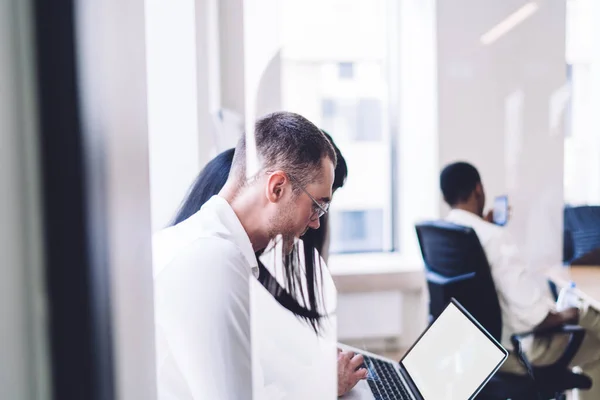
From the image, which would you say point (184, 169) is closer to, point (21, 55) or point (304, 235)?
point (304, 235)

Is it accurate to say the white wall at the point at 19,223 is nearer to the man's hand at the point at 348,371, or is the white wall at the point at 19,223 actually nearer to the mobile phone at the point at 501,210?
the man's hand at the point at 348,371

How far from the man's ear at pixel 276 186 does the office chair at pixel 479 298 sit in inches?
21.5

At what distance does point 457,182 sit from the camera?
128 centimetres

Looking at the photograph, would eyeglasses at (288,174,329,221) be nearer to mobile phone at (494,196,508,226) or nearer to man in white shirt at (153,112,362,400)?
man in white shirt at (153,112,362,400)

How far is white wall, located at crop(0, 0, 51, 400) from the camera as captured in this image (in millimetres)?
364

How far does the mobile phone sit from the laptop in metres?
0.45

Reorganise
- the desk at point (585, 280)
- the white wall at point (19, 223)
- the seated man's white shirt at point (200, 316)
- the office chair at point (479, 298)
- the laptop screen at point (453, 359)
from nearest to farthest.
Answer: the white wall at point (19, 223), the seated man's white shirt at point (200, 316), the laptop screen at point (453, 359), the office chair at point (479, 298), the desk at point (585, 280)

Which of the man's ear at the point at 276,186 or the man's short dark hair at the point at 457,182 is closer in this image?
the man's ear at the point at 276,186

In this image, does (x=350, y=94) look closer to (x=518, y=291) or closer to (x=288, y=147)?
(x=288, y=147)

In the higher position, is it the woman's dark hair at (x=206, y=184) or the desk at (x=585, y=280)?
the woman's dark hair at (x=206, y=184)

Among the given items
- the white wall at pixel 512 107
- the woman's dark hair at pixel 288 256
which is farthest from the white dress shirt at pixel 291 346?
the white wall at pixel 512 107

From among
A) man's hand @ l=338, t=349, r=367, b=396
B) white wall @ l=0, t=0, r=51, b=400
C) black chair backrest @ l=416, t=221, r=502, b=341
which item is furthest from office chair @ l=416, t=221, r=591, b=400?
white wall @ l=0, t=0, r=51, b=400

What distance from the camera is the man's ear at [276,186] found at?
2.07 ft

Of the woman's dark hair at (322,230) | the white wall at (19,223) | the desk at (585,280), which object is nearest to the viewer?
the white wall at (19,223)
